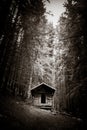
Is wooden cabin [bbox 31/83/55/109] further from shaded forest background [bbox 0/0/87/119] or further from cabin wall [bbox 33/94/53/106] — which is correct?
shaded forest background [bbox 0/0/87/119]

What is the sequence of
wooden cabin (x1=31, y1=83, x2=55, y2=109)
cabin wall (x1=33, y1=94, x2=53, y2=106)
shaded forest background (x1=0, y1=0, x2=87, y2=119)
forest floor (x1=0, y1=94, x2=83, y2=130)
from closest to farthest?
1. forest floor (x1=0, y1=94, x2=83, y2=130)
2. shaded forest background (x1=0, y1=0, x2=87, y2=119)
3. cabin wall (x1=33, y1=94, x2=53, y2=106)
4. wooden cabin (x1=31, y1=83, x2=55, y2=109)

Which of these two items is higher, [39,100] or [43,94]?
[43,94]

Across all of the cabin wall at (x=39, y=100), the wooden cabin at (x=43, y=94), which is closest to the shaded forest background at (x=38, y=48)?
the wooden cabin at (x=43, y=94)

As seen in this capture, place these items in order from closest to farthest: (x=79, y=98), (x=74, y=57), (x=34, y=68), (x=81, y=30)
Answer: (x=79, y=98) < (x=81, y=30) < (x=74, y=57) < (x=34, y=68)

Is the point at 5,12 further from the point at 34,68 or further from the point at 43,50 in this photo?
the point at 43,50

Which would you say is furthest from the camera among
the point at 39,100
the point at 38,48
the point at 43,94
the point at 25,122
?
the point at 38,48

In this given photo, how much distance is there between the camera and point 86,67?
35.2ft

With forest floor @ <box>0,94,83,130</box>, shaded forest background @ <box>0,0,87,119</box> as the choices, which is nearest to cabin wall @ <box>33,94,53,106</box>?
shaded forest background @ <box>0,0,87,119</box>

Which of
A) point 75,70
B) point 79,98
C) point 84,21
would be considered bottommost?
point 79,98

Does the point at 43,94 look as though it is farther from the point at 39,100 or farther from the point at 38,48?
the point at 38,48

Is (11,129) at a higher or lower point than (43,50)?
lower

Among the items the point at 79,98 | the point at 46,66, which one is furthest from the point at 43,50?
the point at 79,98

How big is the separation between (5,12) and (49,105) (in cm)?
1446

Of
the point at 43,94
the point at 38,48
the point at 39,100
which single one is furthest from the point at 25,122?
the point at 38,48
